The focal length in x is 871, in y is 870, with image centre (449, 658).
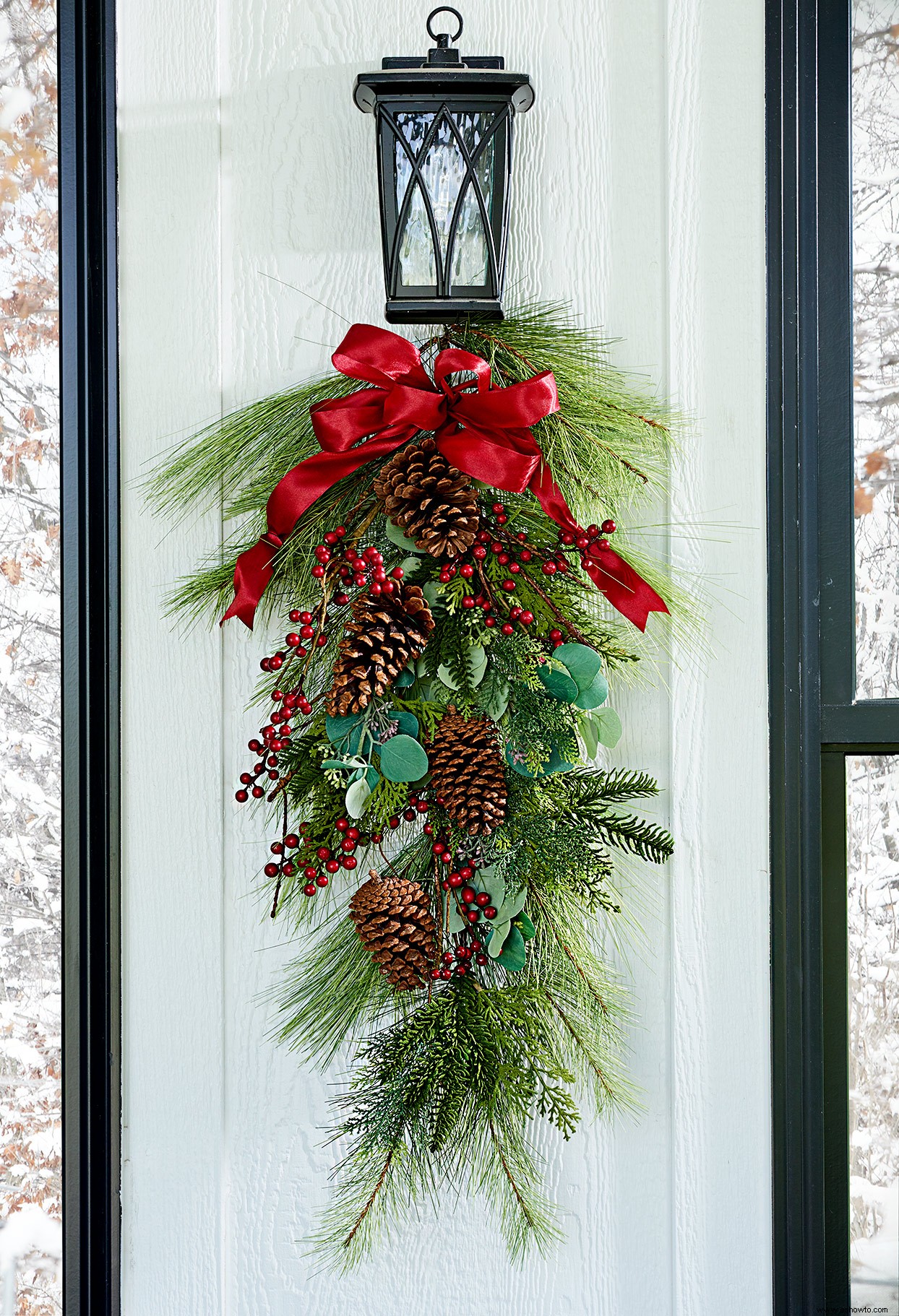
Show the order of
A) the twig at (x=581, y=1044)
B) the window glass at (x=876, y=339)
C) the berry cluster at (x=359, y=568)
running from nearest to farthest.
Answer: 1. the berry cluster at (x=359, y=568)
2. the twig at (x=581, y=1044)
3. the window glass at (x=876, y=339)

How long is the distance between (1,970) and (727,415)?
1008mm

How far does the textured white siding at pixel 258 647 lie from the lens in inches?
36.5

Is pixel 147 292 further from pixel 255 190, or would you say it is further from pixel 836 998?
pixel 836 998

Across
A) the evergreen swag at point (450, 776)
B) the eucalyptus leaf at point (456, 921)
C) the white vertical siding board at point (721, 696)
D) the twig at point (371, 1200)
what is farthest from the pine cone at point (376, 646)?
the twig at point (371, 1200)

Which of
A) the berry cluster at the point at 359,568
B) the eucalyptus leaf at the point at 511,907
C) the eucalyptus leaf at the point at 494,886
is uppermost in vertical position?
the berry cluster at the point at 359,568

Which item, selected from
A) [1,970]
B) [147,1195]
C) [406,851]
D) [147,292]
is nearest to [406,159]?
[147,292]

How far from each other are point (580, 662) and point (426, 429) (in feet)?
0.87

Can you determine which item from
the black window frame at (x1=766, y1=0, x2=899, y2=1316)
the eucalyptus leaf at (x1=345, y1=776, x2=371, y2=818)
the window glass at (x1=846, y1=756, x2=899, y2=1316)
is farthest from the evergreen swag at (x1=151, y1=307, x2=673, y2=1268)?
the window glass at (x1=846, y1=756, x2=899, y2=1316)

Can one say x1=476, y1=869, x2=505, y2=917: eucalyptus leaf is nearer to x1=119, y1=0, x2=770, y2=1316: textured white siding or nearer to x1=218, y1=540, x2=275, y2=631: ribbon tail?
x1=119, y1=0, x2=770, y2=1316: textured white siding

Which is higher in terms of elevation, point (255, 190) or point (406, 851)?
point (255, 190)

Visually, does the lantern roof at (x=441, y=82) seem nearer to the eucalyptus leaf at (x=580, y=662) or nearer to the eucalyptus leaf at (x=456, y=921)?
the eucalyptus leaf at (x=580, y=662)

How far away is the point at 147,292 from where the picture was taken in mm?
942

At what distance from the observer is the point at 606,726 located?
2.77 ft

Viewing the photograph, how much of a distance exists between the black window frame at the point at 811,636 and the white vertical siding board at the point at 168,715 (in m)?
0.61
